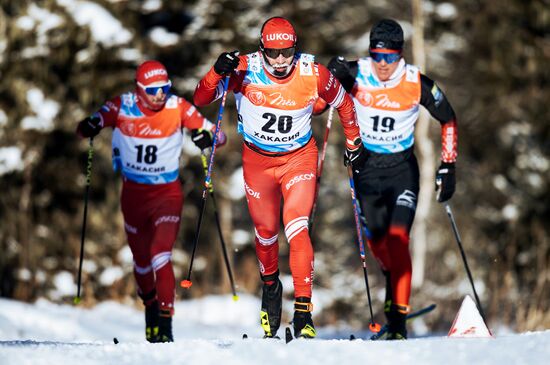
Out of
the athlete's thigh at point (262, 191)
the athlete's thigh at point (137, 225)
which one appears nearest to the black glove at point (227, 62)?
the athlete's thigh at point (262, 191)

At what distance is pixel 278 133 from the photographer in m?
7.74

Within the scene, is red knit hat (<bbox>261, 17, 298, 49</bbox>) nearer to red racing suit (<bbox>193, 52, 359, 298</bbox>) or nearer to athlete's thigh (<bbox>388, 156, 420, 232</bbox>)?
red racing suit (<bbox>193, 52, 359, 298</bbox>)

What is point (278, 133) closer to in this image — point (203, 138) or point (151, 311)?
point (203, 138)

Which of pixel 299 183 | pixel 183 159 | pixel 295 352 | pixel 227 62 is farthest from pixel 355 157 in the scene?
pixel 183 159

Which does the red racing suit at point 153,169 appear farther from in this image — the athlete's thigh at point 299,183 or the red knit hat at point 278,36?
the red knit hat at point 278,36

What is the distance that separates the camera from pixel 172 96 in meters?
9.38

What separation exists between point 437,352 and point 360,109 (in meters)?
3.18

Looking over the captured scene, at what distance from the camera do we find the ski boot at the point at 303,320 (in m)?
7.22

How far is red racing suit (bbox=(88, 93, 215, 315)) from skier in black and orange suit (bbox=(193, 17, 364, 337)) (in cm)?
140

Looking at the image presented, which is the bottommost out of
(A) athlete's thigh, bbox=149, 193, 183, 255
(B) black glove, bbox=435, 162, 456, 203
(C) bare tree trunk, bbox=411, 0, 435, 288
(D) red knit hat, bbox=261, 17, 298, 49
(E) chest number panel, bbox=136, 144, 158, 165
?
(C) bare tree trunk, bbox=411, 0, 435, 288

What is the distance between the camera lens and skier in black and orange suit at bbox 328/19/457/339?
8625 millimetres

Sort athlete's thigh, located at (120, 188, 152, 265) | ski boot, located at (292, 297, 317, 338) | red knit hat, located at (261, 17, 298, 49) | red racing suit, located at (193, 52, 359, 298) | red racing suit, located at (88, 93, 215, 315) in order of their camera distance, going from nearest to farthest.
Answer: ski boot, located at (292, 297, 317, 338) → red knit hat, located at (261, 17, 298, 49) → red racing suit, located at (193, 52, 359, 298) → red racing suit, located at (88, 93, 215, 315) → athlete's thigh, located at (120, 188, 152, 265)

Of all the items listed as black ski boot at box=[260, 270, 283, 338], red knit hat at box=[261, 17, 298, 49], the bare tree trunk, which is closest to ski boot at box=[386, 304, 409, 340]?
black ski boot at box=[260, 270, 283, 338]

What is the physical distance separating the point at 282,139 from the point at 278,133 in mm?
58
